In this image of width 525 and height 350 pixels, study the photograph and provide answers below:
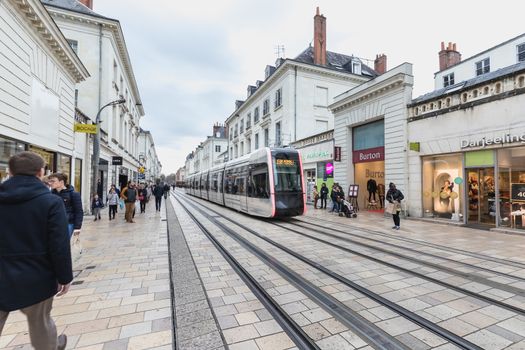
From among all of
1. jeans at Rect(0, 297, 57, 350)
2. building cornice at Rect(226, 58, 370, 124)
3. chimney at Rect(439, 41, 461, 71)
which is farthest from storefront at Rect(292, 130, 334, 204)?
jeans at Rect(0, 297, 57, 350)

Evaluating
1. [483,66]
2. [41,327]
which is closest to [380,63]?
[483,66]

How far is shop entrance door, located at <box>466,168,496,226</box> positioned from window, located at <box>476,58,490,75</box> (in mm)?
15730

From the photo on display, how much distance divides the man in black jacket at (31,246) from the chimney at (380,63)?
30387mm

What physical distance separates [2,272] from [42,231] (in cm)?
34

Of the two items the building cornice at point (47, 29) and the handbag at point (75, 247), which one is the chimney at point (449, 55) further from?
the handbag at point (75, 247)

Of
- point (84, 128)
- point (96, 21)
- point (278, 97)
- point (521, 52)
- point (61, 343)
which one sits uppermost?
point (96, 21)

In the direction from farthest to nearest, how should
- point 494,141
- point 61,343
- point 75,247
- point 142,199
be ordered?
point 142,199 < point 494,141 < point 75,247 < point 61,343

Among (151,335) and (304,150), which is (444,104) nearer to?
(304,150)

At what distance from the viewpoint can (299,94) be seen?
22781 mm

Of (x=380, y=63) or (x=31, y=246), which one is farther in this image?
(x=380, y=63)

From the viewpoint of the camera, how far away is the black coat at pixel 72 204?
14.4 feet

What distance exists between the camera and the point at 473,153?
9.98 m

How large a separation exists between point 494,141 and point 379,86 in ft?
19.5

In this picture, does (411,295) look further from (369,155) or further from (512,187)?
(369,155)
